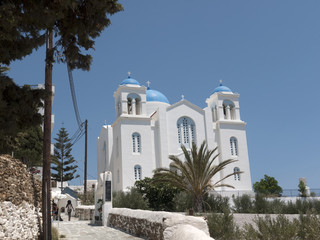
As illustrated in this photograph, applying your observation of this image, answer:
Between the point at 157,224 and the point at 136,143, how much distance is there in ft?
72.0

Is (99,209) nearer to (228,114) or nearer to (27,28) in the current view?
(27,28)

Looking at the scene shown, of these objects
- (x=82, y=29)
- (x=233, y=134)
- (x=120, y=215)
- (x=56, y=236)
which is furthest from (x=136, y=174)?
(x=82, y=29)

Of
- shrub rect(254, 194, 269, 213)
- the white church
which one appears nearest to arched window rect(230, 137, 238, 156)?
the white church

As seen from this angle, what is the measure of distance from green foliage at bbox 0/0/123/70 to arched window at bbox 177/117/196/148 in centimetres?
2570

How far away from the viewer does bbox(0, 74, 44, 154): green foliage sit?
5.98m

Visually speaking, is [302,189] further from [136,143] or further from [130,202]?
[130,202]

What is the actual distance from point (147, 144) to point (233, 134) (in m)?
8.49

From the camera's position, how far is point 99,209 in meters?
16.2

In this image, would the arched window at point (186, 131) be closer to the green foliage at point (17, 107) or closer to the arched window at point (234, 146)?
the arched window at point (234, 146)

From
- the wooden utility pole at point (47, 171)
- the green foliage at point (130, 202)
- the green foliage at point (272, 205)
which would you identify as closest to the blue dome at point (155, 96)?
the green foliage at point (130, 202)

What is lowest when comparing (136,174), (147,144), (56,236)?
(56,236)

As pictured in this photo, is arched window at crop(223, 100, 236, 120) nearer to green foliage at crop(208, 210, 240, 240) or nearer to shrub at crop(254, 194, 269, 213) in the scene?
shrub at crop(254, 194, 269, 213)

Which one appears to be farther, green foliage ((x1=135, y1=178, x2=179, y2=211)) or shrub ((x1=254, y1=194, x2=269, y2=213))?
green foliage ((x1=135, y1=178, x2=179, y2=211))

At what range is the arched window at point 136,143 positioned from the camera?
30.9 meters
